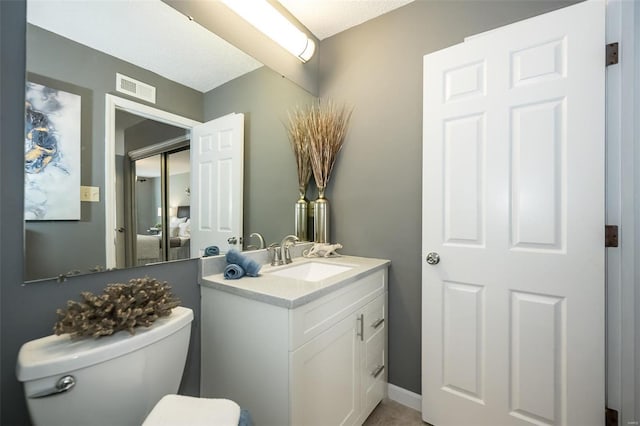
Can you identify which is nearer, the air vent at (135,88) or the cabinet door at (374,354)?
the air vent at (135,88)

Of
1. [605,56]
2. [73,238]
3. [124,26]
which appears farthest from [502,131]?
[73,238]

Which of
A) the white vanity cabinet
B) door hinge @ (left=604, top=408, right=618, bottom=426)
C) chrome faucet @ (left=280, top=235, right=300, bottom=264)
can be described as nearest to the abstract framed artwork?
the white vanity cabinet

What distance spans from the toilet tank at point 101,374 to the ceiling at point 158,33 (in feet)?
3.26

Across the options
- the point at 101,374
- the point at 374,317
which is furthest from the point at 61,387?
the point at 374,317

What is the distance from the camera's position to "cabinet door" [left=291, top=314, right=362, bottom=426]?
989mm

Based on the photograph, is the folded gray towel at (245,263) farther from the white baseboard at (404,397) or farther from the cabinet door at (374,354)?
the white baseboard at (404,397)

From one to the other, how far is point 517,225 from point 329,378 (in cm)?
110

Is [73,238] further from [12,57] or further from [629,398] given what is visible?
[629,398]

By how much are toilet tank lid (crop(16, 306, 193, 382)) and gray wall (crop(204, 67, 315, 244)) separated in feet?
2.44

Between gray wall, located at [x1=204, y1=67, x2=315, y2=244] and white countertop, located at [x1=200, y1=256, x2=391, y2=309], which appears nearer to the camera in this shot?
white countertop, located at [x1=200, y1=256, x2=391, y2=309]

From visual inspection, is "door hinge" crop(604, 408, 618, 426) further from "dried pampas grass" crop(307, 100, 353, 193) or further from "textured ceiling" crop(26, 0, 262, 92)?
"textured ceiling" crop(26, 0, 262, 92)

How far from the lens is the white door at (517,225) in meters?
1.12

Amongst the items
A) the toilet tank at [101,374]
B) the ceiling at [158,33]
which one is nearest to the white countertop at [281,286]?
the toilet tank at [101,374]

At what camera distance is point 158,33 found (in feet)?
3.76
